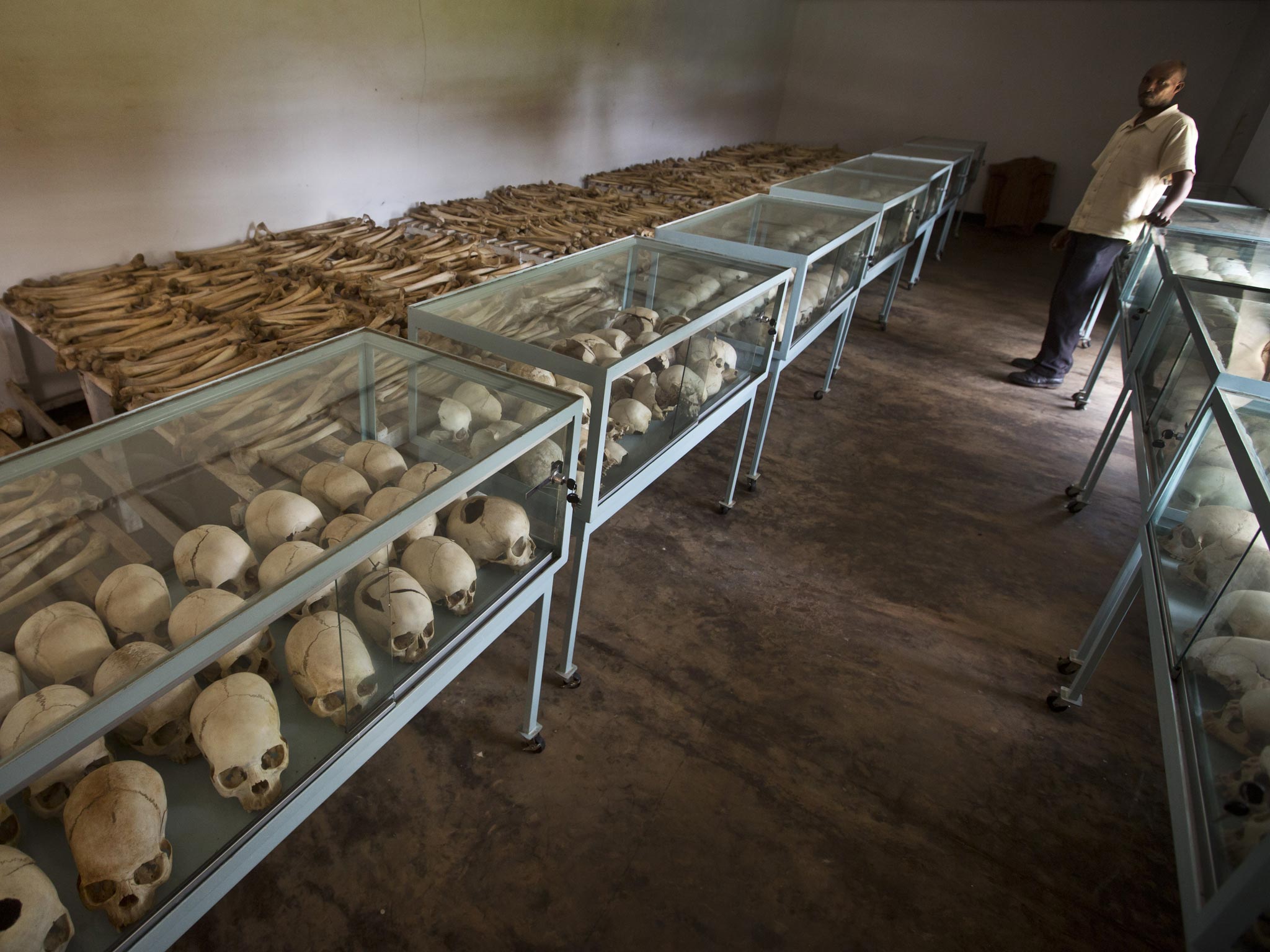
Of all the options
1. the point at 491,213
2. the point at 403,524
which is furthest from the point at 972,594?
the point at 491,213

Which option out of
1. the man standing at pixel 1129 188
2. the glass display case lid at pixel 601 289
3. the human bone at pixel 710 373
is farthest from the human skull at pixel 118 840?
the man standing at pixel 1129 188

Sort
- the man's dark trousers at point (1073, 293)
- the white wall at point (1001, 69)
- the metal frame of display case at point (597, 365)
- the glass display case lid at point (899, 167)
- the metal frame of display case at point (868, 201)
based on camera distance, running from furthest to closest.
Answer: the white wall at point (1001, 69)
the glass display case lid at point (899, 167)
the man's dark trousers at point (1073, 293)
the metal frame of display case at point (868, 201)
the metal frame of display case at point (597, 365)

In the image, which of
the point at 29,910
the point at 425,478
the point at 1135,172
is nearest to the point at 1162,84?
the point at 1135,172

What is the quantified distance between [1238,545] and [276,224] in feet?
16.4

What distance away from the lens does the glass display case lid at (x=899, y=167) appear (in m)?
6.47

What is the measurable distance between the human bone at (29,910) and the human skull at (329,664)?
47cm

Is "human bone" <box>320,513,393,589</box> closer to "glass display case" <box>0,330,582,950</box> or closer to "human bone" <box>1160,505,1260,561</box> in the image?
"glass display case" <box>0,330,582,950</box>

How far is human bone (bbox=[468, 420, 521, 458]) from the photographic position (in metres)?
1.67

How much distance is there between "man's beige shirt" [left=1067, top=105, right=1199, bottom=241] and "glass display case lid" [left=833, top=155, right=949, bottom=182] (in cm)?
153

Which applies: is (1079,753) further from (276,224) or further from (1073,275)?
(276,224)

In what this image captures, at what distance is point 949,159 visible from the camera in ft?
26.4

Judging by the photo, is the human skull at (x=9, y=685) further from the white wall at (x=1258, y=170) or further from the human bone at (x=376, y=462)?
the white wall at (x=1258, y=170)

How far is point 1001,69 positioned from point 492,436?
13142 mm

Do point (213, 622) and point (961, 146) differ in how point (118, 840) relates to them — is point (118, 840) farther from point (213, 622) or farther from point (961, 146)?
point (961, 146)
